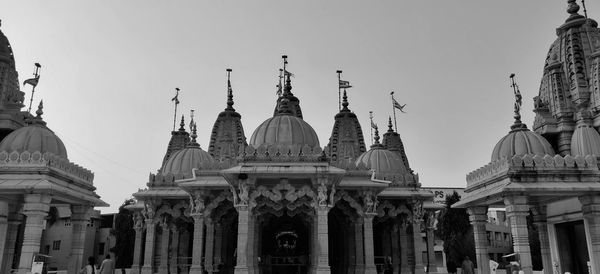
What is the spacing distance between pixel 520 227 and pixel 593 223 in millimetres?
3316

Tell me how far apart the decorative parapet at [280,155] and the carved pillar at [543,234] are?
1313 centimetres

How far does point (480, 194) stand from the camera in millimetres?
20000

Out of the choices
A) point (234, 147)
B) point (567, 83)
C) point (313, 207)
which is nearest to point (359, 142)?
point (234, 147)

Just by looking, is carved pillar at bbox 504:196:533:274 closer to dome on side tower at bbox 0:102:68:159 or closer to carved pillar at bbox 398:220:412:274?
carved pillar at bbox 398:220:412:274

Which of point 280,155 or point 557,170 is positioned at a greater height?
point 280,155

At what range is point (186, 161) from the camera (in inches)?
1099

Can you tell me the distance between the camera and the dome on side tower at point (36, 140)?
20330 millimetres

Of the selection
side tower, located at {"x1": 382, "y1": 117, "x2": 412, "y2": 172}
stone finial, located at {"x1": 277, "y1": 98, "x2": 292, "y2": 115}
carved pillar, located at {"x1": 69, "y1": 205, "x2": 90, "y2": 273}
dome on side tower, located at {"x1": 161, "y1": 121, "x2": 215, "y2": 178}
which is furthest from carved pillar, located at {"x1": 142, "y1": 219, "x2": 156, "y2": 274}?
side tower, located at {"x1": 382, "y1": 117, "x2": 412, "y2": 172}

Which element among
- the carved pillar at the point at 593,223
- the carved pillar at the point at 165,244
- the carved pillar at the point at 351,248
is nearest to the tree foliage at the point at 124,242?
the carved pillar at the point at 165,244

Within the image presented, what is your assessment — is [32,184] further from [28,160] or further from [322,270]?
[322,270]

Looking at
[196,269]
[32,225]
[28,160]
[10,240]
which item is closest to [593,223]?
[196,269]

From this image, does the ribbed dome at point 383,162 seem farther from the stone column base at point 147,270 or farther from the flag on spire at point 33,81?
the flag on spire at point 33,81

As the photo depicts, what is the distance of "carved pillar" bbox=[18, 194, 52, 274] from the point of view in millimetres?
17547

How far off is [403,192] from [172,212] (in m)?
13.3
